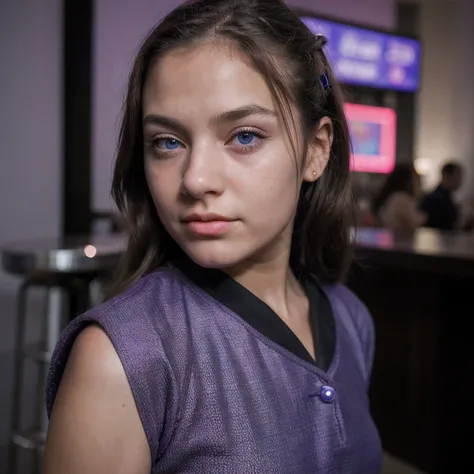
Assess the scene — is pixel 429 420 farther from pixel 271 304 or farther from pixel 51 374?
pixel 51 374

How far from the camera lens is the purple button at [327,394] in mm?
814

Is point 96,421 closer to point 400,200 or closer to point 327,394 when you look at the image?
point 327,394

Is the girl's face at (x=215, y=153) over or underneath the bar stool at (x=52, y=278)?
over

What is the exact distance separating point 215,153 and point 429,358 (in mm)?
1589

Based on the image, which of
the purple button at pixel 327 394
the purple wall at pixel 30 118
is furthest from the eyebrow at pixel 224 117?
the purple wall at pixel 30 118

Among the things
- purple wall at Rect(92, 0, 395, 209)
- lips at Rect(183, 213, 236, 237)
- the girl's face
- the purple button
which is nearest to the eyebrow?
the girl's face

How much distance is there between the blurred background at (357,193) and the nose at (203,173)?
281 mm

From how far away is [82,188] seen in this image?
4.11 metres

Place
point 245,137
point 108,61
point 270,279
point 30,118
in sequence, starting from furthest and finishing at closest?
point 108,61 < point 30,118 < point 270,279 < point 245,137

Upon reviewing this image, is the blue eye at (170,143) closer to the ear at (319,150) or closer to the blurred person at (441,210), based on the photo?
the ear at (319,150)

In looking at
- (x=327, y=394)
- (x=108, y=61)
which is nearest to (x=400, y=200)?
(x=108, y=61)

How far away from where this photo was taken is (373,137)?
5.21m

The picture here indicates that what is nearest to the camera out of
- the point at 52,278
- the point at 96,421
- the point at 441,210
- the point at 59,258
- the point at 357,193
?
the point at 96,421

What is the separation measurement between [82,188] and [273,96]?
11.5 ft
